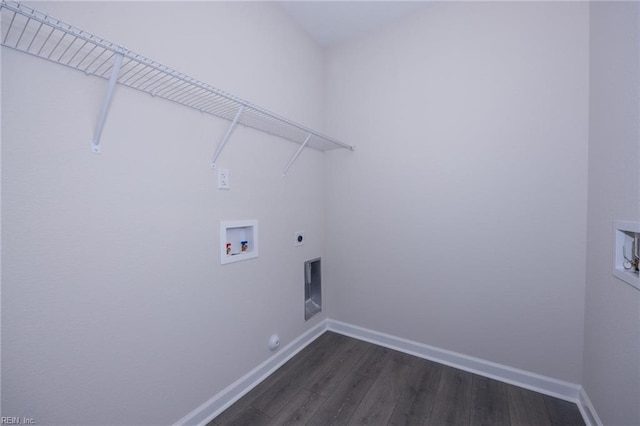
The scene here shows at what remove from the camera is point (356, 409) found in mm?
1423

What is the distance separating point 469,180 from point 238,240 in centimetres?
166

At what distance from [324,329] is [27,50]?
2501mm

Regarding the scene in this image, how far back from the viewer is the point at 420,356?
1.90 meters

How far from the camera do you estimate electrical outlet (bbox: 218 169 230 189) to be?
55.0 inches

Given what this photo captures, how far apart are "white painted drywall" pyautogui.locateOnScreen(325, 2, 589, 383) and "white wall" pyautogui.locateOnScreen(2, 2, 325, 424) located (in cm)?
85

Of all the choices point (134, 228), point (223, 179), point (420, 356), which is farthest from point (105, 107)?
point (420, 356)

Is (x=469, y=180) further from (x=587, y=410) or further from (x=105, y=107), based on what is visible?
(x=105, y=107)

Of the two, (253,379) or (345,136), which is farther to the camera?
(345,136)

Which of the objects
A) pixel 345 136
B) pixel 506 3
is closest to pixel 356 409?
pixel 345 136

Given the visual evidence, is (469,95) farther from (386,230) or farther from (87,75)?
(87,75)

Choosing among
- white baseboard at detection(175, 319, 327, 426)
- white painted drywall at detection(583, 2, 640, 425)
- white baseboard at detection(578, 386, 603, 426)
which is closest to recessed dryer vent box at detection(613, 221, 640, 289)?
white painted drywall at detection(583, 2, 640, 425)

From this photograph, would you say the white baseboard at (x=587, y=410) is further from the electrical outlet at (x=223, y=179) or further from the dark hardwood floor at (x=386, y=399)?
the electrical outlet at (x=223, y=179)

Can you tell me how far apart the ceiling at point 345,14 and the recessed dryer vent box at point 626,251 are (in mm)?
1896

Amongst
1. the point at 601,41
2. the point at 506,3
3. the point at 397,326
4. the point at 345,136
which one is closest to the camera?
the point at 601,41
